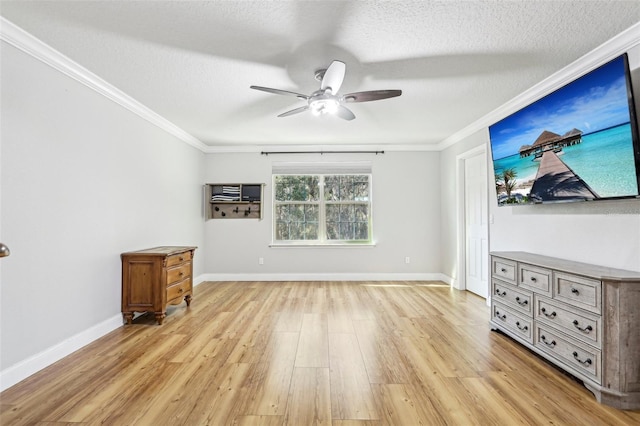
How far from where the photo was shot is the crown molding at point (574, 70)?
7.27ft

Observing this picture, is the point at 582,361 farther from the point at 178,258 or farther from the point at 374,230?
the point at 178,258

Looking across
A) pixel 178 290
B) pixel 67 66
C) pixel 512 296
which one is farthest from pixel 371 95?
pixel 178 290

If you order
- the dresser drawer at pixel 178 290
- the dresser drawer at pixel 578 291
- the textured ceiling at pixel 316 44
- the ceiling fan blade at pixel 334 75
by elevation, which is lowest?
the dresser drawer at pixel 178 290

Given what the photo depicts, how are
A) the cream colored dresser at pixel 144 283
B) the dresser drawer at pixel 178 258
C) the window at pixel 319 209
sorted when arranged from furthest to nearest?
the window at pixel 319 209
the dresser drawer at pixel 178 258
the cream colored dresser at pixel 144 283

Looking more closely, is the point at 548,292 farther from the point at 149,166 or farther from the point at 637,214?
the point at 149,166

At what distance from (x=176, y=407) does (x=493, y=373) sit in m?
2.25

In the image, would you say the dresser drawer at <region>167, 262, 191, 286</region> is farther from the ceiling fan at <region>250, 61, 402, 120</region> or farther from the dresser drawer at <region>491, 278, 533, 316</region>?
the dresser drawer at <region>491, 278, 533, 316</region>

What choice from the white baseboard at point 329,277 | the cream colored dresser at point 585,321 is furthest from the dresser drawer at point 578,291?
the white baseboard at point 329,277

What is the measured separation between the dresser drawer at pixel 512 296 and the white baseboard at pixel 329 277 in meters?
2.44

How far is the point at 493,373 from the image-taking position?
2287 mm

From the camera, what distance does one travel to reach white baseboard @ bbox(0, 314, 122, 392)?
6.91 feet

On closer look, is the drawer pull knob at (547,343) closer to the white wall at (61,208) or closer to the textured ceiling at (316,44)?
the textured ceiling at (316,44)

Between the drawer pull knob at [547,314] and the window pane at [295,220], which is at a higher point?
the window pane at [295,220]

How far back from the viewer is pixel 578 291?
2.15 metres
